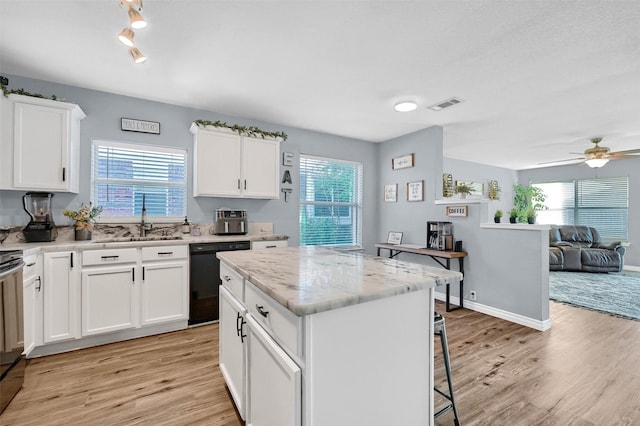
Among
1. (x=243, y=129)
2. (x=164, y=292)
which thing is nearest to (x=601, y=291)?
(x=243, y=129)

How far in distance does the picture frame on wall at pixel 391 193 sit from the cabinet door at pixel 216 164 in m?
2.61

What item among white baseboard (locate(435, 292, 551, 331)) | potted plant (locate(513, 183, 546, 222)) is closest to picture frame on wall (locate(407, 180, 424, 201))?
white baseboard (locate(435, 292, 551, 331))

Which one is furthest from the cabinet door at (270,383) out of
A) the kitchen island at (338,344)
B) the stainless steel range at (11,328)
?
the stainless steel range at (11,328)

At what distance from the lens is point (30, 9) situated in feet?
6.18

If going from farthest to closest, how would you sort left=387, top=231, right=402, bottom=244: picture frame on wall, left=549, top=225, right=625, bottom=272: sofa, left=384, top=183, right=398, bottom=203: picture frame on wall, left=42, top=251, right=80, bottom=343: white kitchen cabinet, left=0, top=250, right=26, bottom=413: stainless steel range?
left=549, top=225, right=625, bottom=272: sofa < left=384, top=183, right=398, bottom=203: picture frame on wall < left=387, top=231, right=402, bottom=244: picture frame on wall < left=42, top=251, right=80, bottom=343: white kitchen cabinet < left=0, top=250, right=26, bottom=413: stainless steel range

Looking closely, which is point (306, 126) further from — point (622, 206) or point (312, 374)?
point (622, 206)

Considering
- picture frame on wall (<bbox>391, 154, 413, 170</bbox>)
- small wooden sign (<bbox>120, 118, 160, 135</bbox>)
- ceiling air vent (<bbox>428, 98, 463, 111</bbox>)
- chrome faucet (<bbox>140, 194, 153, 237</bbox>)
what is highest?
ceiling air vent (<bbox>428, 98, 463, 111</bbox>)

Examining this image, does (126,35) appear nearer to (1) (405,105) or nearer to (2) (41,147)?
(2) (41,147)

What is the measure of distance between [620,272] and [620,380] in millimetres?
5494

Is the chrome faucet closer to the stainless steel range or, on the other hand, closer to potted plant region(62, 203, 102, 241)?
potted plant region(62, 203, 102, 241)

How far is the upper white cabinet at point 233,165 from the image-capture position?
3410 mm

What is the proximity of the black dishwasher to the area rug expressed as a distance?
15.2ft

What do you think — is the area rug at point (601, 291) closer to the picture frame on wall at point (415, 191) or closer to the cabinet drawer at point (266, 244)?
the picture frame on wall at point (415, 191)

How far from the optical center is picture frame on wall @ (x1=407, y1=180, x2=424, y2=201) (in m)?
4.42
